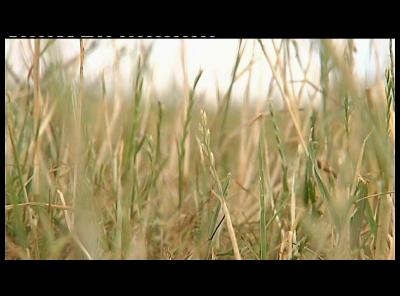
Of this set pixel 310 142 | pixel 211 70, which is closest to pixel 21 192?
pixel 211 70

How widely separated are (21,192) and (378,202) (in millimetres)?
603

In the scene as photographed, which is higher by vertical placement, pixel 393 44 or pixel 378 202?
pixel 393 44

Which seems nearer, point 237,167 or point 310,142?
point 310,142

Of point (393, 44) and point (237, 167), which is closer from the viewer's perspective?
point (393, 44)

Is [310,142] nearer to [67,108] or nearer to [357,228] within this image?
[357,228]

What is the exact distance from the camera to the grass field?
162cm

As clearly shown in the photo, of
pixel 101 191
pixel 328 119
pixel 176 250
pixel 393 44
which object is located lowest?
pixel 176 250

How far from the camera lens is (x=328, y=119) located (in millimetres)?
1773

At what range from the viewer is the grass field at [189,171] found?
1.62 meters

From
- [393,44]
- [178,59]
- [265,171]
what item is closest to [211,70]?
[178,59]

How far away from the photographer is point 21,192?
167cm

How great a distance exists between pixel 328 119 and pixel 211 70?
0.76 ft

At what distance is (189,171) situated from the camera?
1.81 meters

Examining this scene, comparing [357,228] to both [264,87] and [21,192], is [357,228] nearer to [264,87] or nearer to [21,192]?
[264,87]
